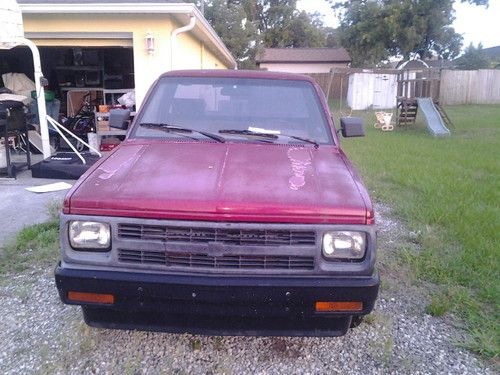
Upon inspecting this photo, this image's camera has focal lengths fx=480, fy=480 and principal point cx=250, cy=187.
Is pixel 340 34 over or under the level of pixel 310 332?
over

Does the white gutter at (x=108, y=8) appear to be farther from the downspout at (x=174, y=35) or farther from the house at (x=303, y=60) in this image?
the house at (x=303, y=60)

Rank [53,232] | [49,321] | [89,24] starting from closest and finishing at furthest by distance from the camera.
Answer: [49,321] → [53,232] → [89,24]

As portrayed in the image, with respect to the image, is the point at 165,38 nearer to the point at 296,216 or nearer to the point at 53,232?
the point at 53,232

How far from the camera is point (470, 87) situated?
2859 cm

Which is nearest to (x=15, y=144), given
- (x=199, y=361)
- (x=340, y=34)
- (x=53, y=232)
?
(x=53, y=232)

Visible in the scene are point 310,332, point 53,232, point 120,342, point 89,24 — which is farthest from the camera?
point 89,24

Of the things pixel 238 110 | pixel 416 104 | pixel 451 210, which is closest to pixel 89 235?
pixel 238 110

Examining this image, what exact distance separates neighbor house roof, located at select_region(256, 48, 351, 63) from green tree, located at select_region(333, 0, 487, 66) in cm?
843

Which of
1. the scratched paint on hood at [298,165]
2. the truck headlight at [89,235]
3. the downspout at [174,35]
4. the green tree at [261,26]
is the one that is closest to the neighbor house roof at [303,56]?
the green tree at [261,26]

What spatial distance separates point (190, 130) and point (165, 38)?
6080 millimetres

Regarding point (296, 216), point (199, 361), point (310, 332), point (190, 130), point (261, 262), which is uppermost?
point (190, 130)

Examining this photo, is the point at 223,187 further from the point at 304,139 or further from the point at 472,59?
the point at 472,59

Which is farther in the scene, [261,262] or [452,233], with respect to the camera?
[452,233]

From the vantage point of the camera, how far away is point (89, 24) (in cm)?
918
